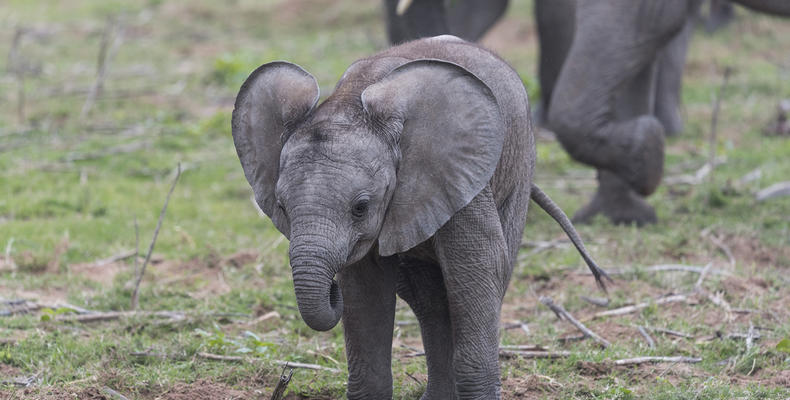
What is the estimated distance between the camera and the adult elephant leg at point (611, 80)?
6160 mm

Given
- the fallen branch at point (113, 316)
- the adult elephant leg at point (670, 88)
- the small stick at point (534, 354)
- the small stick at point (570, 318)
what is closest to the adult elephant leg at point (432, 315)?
the small stick at point (534, 354)

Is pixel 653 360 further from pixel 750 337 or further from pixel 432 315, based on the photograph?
pixel 432 315

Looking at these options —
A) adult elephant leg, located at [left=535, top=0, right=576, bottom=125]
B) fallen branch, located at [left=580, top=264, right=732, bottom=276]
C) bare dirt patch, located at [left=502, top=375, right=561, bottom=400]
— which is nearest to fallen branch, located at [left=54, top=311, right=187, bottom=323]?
bare dirt patch, located at [left=502, top=375, right=561, bottom=400]

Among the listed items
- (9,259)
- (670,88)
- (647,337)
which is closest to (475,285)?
(647,337)

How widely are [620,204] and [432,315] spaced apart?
3.14 m

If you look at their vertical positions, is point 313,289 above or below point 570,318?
above

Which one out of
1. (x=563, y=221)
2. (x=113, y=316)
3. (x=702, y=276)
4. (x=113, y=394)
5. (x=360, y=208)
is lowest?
(x=702, y=276)

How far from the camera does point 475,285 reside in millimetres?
3650

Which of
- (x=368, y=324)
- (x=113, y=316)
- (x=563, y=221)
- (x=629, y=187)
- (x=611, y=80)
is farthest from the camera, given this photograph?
(x=629, y=187)

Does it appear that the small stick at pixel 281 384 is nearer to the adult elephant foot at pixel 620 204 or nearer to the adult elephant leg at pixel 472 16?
the adult elephant foot at pixel 620 204

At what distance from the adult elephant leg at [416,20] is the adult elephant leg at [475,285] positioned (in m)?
4.35

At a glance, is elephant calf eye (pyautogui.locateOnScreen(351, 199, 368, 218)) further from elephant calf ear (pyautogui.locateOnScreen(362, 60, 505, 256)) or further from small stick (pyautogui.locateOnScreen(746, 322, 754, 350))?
small stick (pyautogui.locateOnScreen(746, 322, 754, 350))

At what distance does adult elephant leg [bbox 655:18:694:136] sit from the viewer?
9734 millimetres

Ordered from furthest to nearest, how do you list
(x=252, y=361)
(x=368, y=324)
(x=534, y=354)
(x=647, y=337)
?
1. (x=647, y=337)
2. (x=534, y=354)
3. (x=252, y=361)
4. (x=368, y=324)
